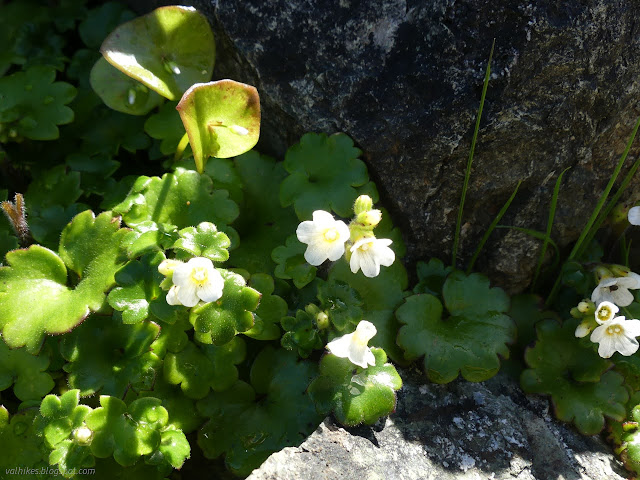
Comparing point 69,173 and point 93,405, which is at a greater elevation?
point 69,173

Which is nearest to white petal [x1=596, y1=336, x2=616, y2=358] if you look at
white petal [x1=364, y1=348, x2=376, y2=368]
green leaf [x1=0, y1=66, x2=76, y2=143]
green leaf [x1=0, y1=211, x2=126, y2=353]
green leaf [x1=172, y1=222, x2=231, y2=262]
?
white petal [x1=364, y1=348, x2=376, y2=368]

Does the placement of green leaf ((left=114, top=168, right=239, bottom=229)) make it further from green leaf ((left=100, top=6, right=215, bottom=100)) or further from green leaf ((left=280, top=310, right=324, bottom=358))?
green leaf ((left=280, top=310, right=324, bottom=358))

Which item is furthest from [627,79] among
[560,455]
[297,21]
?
[560,455]

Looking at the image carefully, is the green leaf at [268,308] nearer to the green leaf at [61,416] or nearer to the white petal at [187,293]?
the white petal at [187,293]

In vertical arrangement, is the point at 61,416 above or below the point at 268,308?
below

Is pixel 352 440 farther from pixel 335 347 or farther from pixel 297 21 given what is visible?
pixel 297 21

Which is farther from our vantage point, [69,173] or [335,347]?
[69,173]

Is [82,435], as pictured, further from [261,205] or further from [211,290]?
[261,205]

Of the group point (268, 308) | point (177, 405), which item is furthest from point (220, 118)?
point (177, 405)
